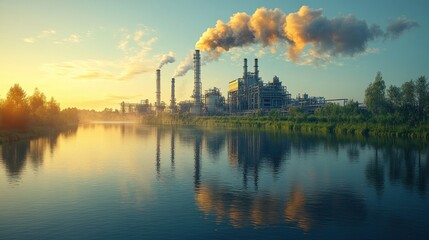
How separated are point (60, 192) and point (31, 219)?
7.06 m

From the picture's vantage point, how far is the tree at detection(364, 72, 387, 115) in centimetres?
9750

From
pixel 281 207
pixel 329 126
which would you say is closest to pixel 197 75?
pixel 329 126

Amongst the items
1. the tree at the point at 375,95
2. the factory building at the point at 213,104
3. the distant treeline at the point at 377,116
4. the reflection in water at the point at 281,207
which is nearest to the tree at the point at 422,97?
the distant treeline at the point at 377,116

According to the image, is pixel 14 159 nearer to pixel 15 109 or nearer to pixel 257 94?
pixel 15 109

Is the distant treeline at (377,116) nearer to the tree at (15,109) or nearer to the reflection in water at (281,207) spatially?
the reflection in water at (281,207)

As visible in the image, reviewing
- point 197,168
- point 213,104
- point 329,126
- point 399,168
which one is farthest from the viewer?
point 213,104

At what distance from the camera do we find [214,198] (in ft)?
85.2

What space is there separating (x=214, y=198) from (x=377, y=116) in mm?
78066

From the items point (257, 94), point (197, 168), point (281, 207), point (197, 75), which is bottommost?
point (281, 207)

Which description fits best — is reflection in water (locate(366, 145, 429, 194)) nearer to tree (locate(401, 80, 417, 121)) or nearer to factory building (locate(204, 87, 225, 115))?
tree (locate(401, 80, 417, 121))

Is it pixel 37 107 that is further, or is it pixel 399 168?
pixel 37 107

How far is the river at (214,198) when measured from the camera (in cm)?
1922

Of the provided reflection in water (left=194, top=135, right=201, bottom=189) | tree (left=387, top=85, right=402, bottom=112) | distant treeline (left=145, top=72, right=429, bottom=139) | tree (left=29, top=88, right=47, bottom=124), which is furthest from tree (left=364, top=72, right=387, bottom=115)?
tree (left=29, top=88, right=47, bottom=124)

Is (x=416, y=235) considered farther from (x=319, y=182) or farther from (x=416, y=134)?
(x=416, y=134)
